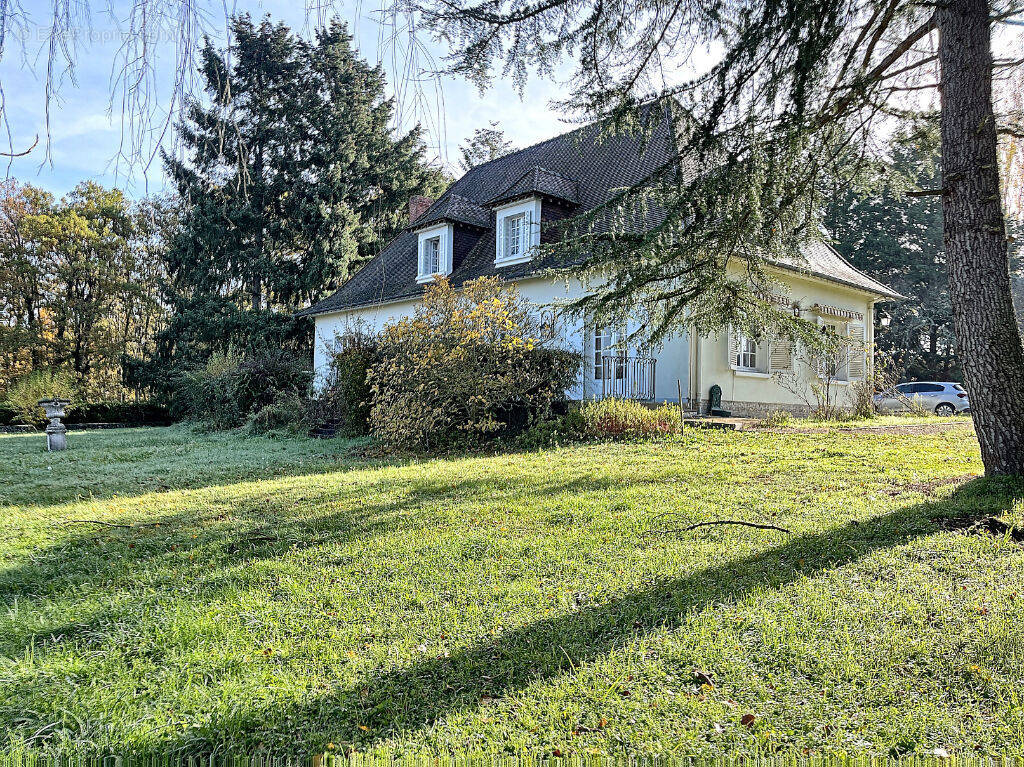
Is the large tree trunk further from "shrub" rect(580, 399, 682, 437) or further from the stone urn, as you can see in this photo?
the stone urn

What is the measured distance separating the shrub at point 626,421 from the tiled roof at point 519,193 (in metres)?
4.03

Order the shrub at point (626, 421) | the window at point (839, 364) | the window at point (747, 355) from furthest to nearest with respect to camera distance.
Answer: the window at point (839, 364) → the window at point (747, 355) → the shrub at point (626, 421)

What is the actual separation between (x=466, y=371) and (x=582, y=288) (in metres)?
3.30

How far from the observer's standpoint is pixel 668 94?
511cm

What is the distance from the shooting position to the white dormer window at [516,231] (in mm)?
15031

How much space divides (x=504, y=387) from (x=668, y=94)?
5526 millimetres

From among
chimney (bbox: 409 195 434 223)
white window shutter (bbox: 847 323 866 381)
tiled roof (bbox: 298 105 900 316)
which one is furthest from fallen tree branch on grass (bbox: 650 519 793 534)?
chimney (bbox: 409 195 434 223)

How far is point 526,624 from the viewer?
9.30 ft

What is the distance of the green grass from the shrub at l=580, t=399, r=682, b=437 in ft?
13.2

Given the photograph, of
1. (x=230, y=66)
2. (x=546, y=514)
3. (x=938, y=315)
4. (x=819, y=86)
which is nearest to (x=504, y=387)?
(x=546, y=514)

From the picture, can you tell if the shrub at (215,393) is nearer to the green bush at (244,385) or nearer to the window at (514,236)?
the green bush at (244,385)

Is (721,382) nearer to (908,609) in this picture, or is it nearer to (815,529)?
(815,529)

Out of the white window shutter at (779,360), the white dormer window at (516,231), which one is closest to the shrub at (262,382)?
the white dormer window at (516,231)

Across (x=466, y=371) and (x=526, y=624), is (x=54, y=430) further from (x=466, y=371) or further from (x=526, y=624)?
(x=526, y=624)
